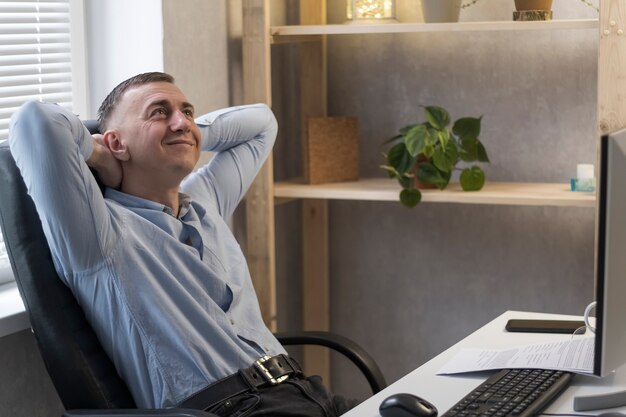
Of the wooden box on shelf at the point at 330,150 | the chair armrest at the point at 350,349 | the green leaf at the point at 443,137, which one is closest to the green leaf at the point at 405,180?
the green leaf at the point at 443,137

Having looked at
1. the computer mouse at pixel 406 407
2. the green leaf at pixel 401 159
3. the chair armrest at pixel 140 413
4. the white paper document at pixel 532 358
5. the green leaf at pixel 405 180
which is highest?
the green leaf at pixel 401 159

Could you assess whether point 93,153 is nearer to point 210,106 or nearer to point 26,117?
point 26,117

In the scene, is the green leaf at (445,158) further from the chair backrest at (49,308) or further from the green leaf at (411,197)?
the chair backrest at (49,308)

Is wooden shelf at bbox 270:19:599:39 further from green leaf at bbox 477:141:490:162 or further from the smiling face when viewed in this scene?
the smiling face

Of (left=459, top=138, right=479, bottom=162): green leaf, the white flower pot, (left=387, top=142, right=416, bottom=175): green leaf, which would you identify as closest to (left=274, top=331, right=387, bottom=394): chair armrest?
(left=387, top=142, right=416, bottom=175): green leaf

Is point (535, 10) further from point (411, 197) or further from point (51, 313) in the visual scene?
point (51, 313)

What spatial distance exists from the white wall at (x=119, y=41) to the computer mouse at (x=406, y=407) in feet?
4.67

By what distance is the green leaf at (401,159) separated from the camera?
302cm

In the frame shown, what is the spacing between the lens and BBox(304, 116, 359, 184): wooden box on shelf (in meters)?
3.21

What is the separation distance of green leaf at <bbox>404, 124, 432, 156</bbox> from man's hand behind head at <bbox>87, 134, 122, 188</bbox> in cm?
106

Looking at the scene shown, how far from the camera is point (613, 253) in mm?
1503

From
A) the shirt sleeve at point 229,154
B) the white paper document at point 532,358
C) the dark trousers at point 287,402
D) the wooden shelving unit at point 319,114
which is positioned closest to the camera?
the white paper document at point 532,358

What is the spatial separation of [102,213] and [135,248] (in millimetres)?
125

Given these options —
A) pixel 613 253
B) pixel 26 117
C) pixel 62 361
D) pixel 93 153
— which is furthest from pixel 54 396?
pixel 613 253
